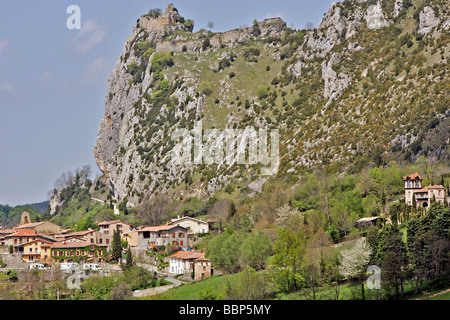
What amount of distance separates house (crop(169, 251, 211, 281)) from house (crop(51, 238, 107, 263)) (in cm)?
1061

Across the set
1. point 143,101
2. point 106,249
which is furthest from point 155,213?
point 143,101

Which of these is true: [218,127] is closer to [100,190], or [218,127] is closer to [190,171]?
[190,171]

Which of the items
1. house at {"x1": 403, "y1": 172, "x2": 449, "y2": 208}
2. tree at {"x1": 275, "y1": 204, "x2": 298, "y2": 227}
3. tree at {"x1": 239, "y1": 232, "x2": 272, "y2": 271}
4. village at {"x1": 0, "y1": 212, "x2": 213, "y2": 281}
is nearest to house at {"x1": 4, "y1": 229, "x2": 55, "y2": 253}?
village at {"x1": 0, "y1": 212, "x2": 213, "y2": 281}

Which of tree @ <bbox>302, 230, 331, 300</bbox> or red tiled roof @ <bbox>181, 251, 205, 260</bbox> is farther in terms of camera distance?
red tiled roof @ <bbox>181, 251, 205, 260</bbox>

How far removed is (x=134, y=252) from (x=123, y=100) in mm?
97425

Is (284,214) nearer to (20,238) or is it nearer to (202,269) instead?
(202,269)

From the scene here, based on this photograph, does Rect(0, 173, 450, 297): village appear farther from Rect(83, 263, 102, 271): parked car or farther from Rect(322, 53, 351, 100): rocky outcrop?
Rect(322, 53, 351, 100): rocky outcrop

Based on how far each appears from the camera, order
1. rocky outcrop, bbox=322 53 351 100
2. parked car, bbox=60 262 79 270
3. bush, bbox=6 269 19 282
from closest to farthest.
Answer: bush, bbox=6 269 19 282 < parked car, bbox=60 262 79 270 < rocky outcrop, bbox=322 53 351 100

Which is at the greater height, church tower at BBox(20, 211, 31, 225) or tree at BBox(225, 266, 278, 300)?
church tower at BBox(20, 211, 31, 225)

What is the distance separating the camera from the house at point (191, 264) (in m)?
72.4

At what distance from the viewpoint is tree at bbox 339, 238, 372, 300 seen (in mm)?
55969

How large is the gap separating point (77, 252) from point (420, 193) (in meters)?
43.9
